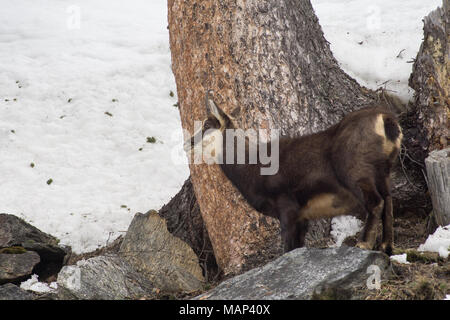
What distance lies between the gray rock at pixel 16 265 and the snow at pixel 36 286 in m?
0.09

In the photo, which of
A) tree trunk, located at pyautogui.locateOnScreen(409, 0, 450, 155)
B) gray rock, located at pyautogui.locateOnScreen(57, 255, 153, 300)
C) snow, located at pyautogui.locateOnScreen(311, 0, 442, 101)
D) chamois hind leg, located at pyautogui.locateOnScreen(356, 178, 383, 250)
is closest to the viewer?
chamois hind leg, located at pyautogui.locateOnScreen(356, 178, 383, 250)

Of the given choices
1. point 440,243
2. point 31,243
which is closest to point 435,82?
point 440,243

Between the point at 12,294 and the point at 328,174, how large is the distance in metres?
3.15

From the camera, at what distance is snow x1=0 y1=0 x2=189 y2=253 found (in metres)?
8.20

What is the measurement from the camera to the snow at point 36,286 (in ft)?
Result: 18.8

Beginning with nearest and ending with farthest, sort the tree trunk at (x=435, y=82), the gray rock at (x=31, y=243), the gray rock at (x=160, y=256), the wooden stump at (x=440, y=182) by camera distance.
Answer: the wooden stump at (x=440, y=182) → the gray rock at (x=160, y=256) → the tree trunk at (x=435, y=82) → the gray rock at (x=31, y=243)

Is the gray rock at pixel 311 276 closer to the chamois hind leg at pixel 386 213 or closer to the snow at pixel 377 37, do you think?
the chamois hind leg at pixel 386 213

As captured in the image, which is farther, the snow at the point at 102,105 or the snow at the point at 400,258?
the snow at the point at 102,105

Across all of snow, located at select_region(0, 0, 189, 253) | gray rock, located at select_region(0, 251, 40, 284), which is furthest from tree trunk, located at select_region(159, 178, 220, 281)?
gray rock, located at select_region(0, 251, 40, 284)

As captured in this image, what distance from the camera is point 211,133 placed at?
5.28 meters

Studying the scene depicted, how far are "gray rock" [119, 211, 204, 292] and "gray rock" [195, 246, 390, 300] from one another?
143 cm

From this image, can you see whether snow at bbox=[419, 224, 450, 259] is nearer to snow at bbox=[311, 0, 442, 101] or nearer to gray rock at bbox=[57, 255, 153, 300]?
gray rock at bbox=[57, 255, 153, 300]

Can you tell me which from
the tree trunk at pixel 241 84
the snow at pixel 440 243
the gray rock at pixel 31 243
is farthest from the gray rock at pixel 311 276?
the gray rock at pixel 31 243
